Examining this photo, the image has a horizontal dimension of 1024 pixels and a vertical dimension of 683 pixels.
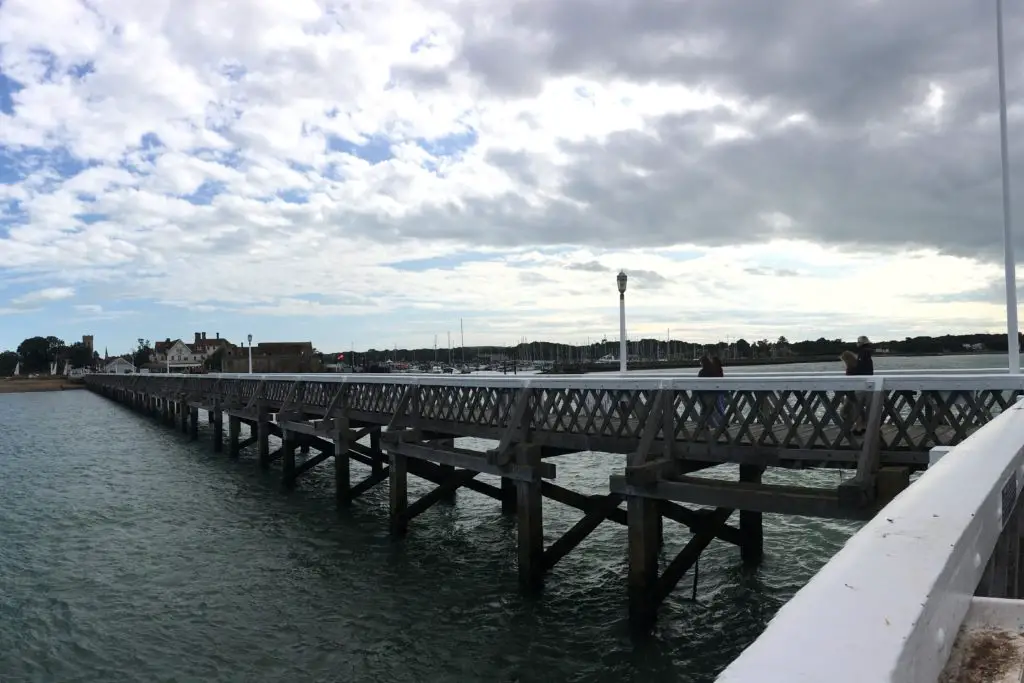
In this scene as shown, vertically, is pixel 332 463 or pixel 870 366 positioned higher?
pixel 870 366

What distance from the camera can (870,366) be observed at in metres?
12.9

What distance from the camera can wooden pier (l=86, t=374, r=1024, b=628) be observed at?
921cm

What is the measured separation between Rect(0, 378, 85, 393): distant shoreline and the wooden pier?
154811 millimetres

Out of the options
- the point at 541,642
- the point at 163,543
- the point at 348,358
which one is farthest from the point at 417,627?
the point at 348,358

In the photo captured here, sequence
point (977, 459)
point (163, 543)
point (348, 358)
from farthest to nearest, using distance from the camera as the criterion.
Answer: point (348, 358), point (163, 543), point (977, 459)

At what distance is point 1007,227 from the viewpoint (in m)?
12.9

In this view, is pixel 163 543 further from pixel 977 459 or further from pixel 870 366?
pixel 977 459

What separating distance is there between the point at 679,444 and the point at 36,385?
16797 centimetres

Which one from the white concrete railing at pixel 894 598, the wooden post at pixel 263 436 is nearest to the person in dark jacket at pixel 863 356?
the white concrete railing at pixel 894 598

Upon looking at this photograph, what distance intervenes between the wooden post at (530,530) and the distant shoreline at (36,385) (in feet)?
525

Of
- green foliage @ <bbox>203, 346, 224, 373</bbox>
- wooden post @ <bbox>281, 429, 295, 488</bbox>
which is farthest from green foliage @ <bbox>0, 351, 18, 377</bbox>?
wooden post @ <bbox>281, 429, 295, 488</bbox>

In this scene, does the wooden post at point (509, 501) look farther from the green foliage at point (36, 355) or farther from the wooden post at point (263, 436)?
the green foliage at point (36, 355)

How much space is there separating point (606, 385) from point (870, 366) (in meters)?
4.72

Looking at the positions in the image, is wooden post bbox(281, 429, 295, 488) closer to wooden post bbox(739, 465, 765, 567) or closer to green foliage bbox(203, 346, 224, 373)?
wooden post bbox(739, 465, 765, 567)
